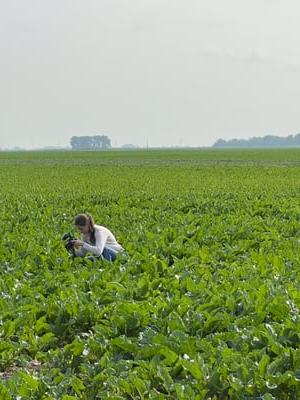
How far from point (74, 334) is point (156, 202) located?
13001 millimetres

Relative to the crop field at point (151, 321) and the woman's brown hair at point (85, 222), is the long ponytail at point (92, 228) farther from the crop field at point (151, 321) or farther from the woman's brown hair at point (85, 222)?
the crop field at point (151, 321)

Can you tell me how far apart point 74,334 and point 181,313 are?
3.94 feet

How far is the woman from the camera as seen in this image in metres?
8.58

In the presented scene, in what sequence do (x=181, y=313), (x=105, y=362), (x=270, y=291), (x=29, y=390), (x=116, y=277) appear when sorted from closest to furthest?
(x=29, y=390)
(x=105, y=362)
(x=181, y=313)
(x=270, y=291)
(x=116, y=277)

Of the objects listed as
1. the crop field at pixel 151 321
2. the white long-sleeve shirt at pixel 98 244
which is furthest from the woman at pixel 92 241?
the crop field at pixel 151 321

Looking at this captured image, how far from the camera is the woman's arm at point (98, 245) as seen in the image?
858 centimetres

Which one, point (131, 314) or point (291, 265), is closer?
point (131, 314)

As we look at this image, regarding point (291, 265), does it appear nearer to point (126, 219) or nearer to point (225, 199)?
point (126, 219)

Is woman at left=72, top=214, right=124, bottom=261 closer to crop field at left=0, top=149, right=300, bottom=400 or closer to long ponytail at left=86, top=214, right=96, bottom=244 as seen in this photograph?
long ponytail at left=86, top=214, right=96, bottom=244

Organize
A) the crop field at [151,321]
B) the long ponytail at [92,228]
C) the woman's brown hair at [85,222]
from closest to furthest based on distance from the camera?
the crop field at [151,321] → the woman's brown hair at [85,222] → the long ponytail at [92,228]

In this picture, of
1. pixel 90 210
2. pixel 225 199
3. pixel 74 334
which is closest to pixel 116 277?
pixel 74 334

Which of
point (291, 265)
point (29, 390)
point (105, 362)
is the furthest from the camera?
point (291, 265)

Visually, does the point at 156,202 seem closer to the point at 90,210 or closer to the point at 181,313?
the point at 90,210

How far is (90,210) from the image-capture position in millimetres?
16312
